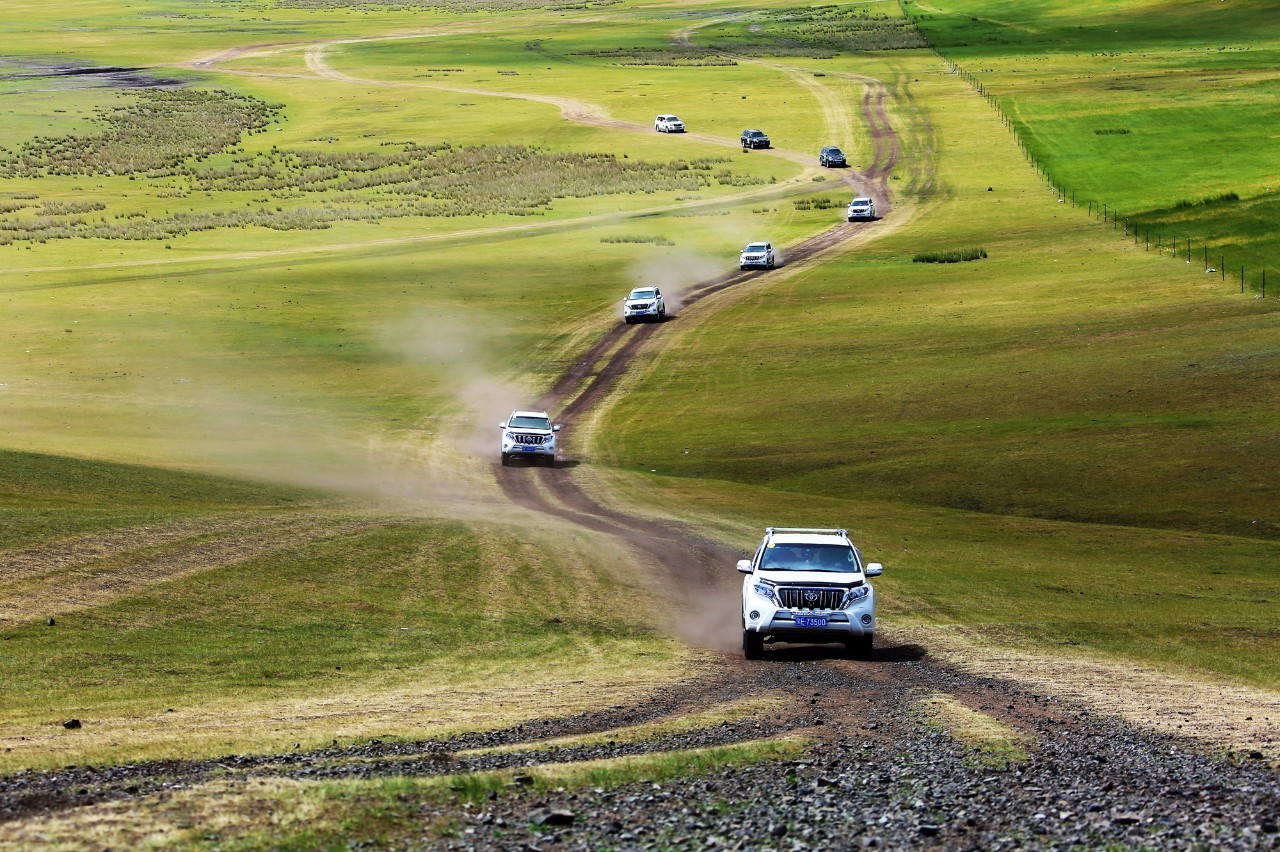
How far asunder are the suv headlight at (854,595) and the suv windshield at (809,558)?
708 mm

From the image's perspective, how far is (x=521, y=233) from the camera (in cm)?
10494

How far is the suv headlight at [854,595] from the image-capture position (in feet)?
75.9

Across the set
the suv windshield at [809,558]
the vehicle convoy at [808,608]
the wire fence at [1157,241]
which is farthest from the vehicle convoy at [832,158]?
the vehicle convoy at [808,608]

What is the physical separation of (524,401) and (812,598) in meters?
38.1

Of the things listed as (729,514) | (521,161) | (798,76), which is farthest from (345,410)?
(798,76)

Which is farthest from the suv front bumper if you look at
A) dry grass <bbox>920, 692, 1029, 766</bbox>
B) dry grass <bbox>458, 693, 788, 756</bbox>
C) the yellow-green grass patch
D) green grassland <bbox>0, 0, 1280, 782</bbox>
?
the yellow-green grass patch

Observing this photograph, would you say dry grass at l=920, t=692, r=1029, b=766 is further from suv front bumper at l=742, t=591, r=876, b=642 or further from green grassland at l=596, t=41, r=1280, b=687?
green grassland at l=596, t=41, r=1280, b=687

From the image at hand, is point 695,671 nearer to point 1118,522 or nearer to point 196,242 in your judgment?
point 1118,522

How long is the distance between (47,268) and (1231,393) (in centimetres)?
7130

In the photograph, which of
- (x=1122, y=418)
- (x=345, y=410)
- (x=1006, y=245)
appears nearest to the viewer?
(x=1122, y=418)

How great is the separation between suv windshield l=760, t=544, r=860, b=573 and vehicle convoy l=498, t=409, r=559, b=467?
80.7 ft

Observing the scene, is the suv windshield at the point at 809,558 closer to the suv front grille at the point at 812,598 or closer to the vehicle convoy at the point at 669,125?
the suv front grille at the point at 812,598

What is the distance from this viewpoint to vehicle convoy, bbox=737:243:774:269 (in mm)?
89506

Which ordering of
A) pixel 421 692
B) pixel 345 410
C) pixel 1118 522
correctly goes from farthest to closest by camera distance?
pixel 345 410
pixel 1118 522
pixel 421 692
